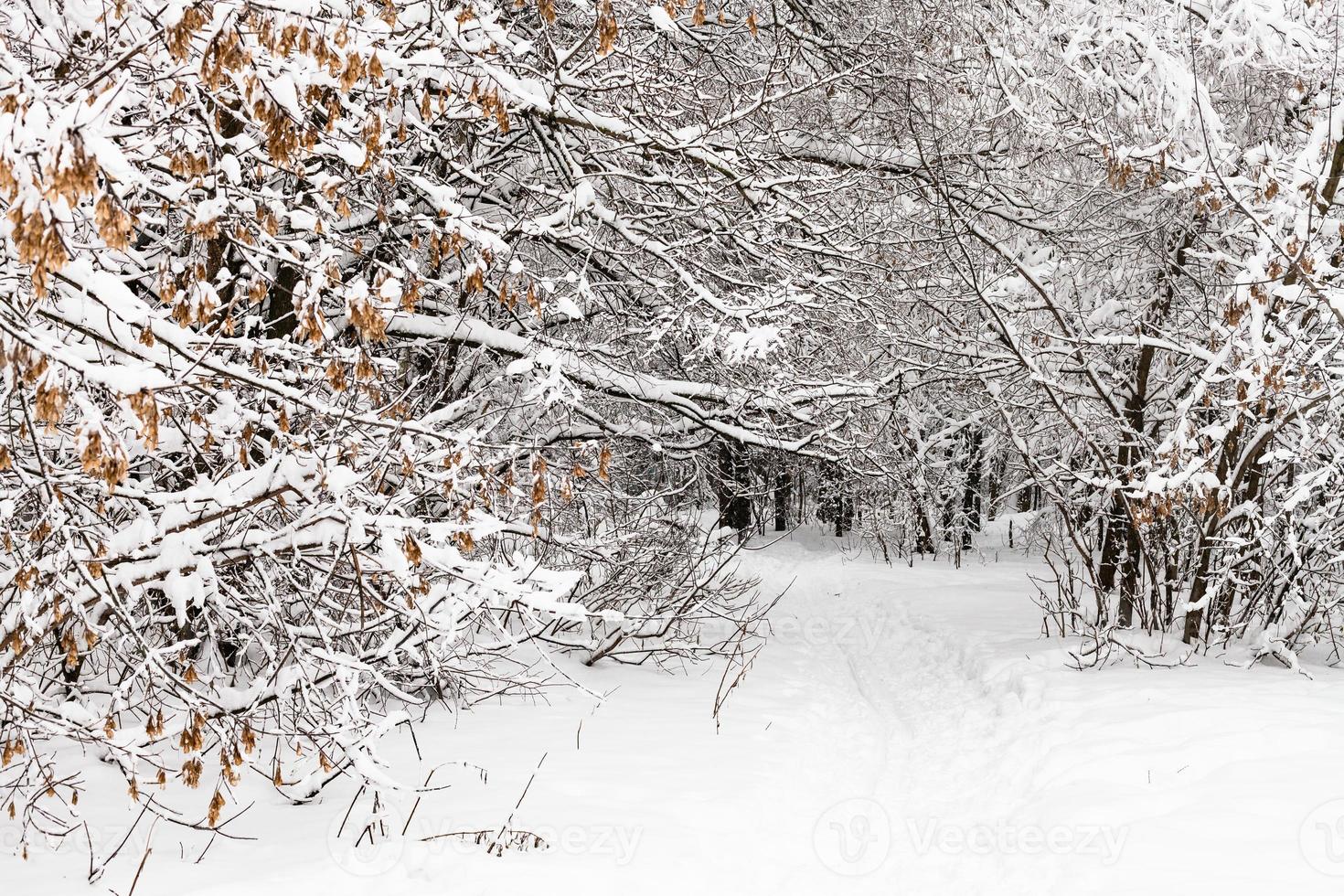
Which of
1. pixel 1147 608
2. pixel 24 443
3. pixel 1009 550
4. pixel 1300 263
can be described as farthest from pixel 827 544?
pixel 24 443

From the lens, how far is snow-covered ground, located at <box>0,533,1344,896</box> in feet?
13.4

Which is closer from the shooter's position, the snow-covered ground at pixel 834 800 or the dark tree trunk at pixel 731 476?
the snow-covered ground at pixel 834 800

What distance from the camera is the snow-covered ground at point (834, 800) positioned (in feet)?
13.4

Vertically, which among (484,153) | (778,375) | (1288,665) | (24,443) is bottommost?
(1288,665)

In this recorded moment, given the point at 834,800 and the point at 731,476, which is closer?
the point at 834,800

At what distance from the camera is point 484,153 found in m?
7.40

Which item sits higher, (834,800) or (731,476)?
(731,476)

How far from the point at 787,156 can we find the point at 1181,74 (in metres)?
2.83

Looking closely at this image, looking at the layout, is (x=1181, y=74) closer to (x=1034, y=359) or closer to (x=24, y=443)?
(x=1034, y=359)

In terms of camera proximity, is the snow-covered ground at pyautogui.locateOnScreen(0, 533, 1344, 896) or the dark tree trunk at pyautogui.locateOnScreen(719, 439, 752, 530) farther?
the dark tree trunk at pyautogui.locateOnScreen(719, 439, 752, 530)

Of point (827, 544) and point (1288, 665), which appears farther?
point (827, 544)

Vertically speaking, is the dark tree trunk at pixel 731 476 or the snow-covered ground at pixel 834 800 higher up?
the dark tree trunk at pixel 731 476

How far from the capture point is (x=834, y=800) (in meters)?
5.45

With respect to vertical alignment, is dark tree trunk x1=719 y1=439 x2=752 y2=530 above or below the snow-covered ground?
above
